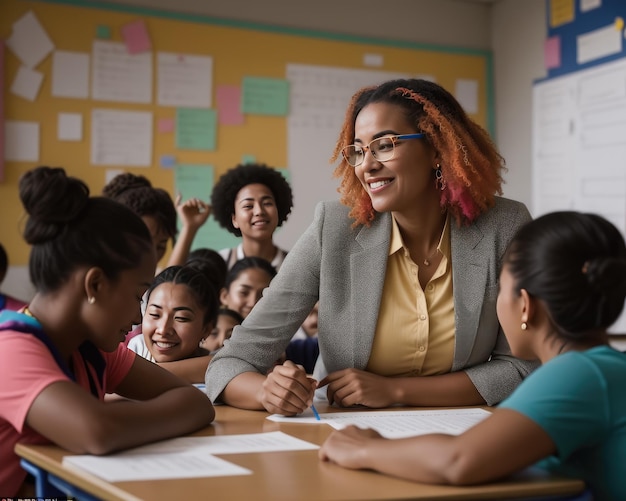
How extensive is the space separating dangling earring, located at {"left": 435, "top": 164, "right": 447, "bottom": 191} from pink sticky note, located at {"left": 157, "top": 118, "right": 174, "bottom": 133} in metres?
3.00

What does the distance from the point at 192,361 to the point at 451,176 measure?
83cm

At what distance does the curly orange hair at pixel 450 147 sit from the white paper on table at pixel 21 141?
2861 mm

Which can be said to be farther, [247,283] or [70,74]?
[70,74]

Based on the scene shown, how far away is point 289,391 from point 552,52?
12.8 feet

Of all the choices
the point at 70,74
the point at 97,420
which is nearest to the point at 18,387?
the point at 97,420

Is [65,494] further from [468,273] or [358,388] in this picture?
[468,273]

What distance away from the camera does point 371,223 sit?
6.61 feet

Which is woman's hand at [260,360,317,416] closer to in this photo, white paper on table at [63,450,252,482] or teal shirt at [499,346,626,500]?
white paper on table at [63,450,252,482]

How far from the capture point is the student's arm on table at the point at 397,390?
1763mm

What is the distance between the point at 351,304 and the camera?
1.91 metres

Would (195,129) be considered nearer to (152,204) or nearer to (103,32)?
(103,32)

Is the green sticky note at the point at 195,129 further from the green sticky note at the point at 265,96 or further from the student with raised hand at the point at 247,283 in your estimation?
the student with raised hand at the point at 247,283

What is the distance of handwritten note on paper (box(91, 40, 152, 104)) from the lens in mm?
4609

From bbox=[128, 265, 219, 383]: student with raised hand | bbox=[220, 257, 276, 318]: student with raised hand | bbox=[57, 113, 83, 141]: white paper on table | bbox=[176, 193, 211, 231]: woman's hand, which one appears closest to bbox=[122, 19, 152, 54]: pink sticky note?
bbox=[57, 113, 83, 141]: white paper on table
